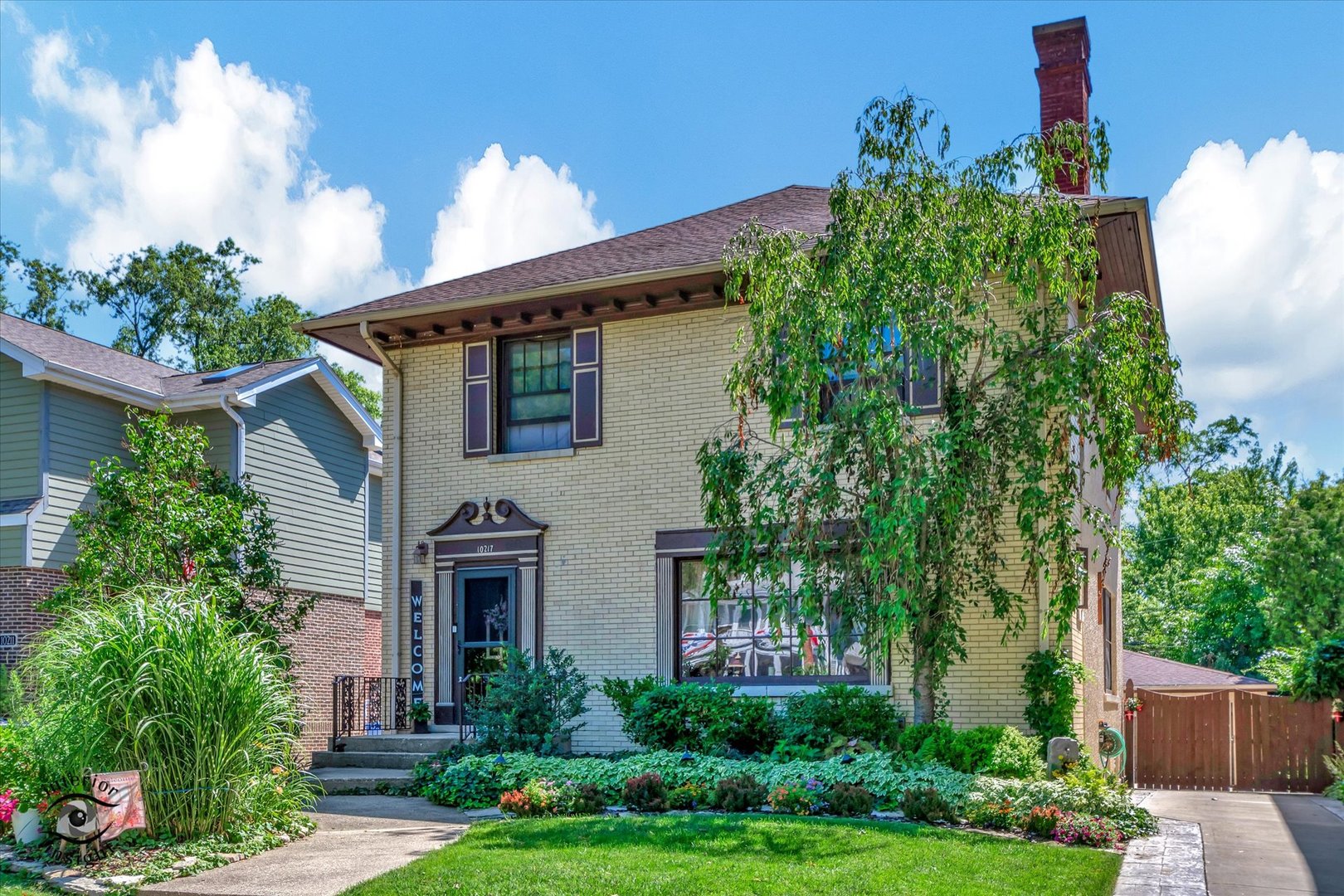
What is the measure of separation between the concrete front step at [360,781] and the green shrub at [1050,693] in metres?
6.48

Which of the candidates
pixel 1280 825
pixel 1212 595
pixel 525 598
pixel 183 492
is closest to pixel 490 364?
pixel 525 598

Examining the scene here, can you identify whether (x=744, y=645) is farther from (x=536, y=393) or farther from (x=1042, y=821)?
(x=1042, y=821)

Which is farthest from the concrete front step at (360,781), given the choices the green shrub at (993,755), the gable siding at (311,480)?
→ the gable siding at (311,480)

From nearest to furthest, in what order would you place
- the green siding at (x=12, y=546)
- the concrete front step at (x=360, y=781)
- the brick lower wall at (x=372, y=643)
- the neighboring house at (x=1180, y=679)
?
1. the concrete front step at (x=360, y=781)
2. the green siding at (x=12, y=546)
3. the brick lower wall at (x=372, y=643)
4. the neighboring house at (x=1180, y=679)

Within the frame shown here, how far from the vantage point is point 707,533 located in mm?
14133

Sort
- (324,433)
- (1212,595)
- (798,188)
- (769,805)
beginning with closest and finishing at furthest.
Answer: (769,805), (798,188), (324,433), (1212,595)

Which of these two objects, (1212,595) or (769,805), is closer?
(769,805)

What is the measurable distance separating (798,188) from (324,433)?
931cm

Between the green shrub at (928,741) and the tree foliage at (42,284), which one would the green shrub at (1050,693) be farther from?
the tree foliage at (42,284)

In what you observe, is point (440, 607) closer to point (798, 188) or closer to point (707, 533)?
point (707, 533)

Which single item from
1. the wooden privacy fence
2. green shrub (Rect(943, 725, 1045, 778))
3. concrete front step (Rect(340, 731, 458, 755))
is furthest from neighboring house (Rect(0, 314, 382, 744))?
the wooden privacy fence

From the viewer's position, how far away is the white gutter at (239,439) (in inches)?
731

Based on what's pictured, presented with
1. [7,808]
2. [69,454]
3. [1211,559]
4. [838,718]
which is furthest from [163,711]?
[1211,559]

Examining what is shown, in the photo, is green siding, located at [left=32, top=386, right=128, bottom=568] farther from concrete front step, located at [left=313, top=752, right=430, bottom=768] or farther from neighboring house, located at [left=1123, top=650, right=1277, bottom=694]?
neighboring house, located at [left=1123, top=650, right=1277, bottom=694]
